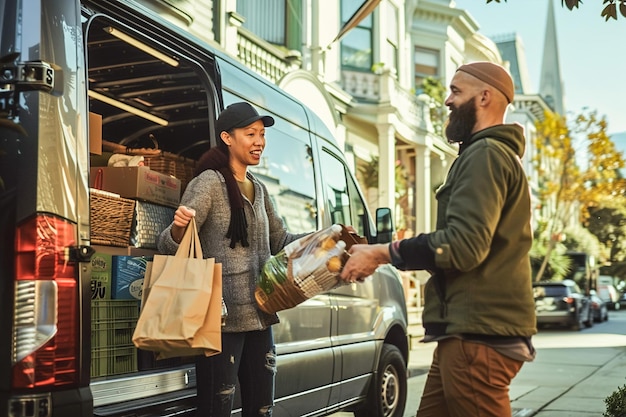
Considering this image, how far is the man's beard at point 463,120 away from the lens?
3355mm

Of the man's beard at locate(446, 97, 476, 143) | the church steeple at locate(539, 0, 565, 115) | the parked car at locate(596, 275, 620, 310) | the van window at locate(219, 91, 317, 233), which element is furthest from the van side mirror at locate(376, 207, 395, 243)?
the church steeple at locate(539, 0, 565, 115)

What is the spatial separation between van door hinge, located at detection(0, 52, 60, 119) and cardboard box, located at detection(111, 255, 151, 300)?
1.25 meters

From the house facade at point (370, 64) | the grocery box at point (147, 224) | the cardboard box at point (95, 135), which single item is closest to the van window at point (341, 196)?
the grocery box at point (147, 224)

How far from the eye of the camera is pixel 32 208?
3383 millimetres

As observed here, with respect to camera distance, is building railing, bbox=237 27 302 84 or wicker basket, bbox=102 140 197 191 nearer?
wicker basket, bbox=102 140 197 191

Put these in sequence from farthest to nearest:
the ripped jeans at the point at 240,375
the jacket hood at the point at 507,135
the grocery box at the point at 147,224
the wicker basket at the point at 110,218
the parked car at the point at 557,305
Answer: the parked car at the point at 557,305 < the grocery box at the point at 147,224 < the wicker basket at the point at 110,218 < the ripped jeans at the point at 240,375 < the jacket hood at the point at 507,135

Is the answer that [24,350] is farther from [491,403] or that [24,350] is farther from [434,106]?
[434,106]

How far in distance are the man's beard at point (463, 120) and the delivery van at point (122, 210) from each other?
1.50 meters

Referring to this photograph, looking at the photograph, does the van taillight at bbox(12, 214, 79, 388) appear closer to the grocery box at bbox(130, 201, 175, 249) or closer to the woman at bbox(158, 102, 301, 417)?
the woman at bbox(158, 102, 301, 417)

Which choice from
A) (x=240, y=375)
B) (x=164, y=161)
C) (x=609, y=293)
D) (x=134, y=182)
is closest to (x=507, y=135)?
(x=240, y=375)

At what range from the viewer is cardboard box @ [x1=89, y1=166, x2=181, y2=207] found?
16.3ft

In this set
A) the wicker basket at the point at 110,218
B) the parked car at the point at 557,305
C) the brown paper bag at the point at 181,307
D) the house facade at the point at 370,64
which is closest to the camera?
the brown paper bag at the point at 181,307

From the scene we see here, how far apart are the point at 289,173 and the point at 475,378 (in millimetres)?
3080

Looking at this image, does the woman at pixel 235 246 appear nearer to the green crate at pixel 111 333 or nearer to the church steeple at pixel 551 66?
the green crate at pixel 111 333
